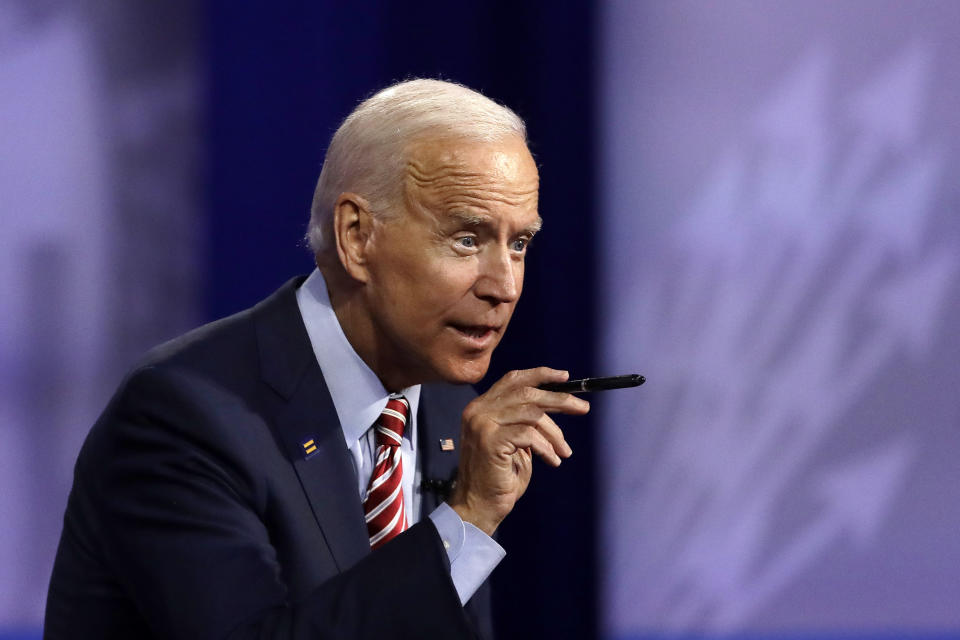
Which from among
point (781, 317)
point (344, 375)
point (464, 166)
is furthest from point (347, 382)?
point (781, 317)

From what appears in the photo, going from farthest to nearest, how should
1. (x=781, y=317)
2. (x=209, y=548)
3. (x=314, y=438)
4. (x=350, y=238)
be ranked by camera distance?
(x=781, y=317), (x=350, y=238), (x=314, y=438), (x=209, y=548)

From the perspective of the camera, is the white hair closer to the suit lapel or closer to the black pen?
the suit lapel

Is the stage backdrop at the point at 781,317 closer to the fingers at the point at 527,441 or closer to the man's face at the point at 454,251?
the man's face at the point at 454,251

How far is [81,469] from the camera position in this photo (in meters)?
1.53

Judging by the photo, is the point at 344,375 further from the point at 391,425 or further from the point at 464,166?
the point at 464,166

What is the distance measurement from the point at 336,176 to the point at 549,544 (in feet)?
4.82

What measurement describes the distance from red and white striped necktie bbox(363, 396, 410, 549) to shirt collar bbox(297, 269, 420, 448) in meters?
0.02

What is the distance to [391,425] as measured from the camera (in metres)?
1.65

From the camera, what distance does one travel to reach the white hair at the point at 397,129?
158 centimetres

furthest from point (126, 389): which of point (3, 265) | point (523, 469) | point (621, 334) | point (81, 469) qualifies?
point (621, 334)

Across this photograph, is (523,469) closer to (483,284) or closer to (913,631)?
(483,284)

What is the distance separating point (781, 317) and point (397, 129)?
1384 mm

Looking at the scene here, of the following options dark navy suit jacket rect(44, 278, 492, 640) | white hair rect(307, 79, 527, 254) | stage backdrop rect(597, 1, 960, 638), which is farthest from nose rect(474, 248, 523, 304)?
stage backdrop rect(597, 1, 960, 638)

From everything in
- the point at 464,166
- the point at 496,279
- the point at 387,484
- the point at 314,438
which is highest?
the point at 464,166
